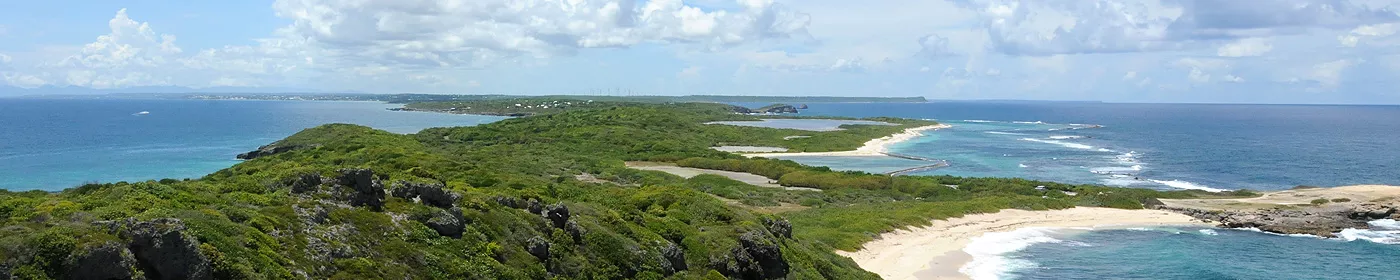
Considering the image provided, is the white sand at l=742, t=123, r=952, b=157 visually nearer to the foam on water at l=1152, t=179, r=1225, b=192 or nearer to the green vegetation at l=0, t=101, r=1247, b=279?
the foam on water at l=1152, t=179, r=1225, b=192

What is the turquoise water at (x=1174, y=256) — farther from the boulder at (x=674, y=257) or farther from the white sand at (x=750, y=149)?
the white sand at (x=750, y=149)

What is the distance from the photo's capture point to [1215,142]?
15450cm

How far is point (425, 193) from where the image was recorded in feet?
79.9

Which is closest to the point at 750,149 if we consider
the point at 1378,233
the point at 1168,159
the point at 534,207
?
the point at 1168,159

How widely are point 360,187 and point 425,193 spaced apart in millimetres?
1863

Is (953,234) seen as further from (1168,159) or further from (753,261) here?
(1168,159)

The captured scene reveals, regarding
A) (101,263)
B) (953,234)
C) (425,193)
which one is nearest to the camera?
(101,263)

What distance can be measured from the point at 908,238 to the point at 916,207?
911cm

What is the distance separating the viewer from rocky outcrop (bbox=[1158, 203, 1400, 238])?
5309 centimetres

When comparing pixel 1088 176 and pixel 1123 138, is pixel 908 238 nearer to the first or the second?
pixel 1088 176

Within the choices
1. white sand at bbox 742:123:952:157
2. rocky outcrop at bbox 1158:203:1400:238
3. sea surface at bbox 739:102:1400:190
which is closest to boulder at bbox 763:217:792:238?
rocky outcrop at bbox 1158:203:1400:238

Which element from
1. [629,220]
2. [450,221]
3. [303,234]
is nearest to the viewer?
[303,234]

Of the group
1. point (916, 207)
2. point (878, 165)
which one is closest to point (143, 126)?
point (878, 165)

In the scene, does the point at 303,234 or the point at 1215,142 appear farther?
the point at 1215,142
